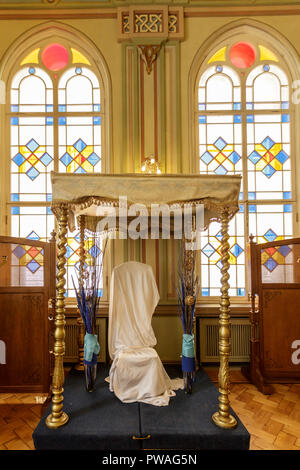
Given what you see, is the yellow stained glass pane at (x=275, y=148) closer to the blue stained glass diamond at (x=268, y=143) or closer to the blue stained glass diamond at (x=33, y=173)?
the blue stained glass diamond at (x=268, y=143)

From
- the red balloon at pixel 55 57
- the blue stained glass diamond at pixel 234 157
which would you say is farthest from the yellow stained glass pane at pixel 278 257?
the red balloon at pixel 55 57

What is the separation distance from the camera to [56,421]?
2.49m

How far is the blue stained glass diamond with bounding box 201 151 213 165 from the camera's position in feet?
14.5

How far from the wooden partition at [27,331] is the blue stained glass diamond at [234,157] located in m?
2.90

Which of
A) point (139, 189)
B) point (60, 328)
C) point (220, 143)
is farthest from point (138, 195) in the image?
point (220, 143)

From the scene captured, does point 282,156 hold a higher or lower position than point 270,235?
higher

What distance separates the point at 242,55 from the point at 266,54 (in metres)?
0.36

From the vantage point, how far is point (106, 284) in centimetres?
425

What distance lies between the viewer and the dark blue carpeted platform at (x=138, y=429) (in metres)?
2.38

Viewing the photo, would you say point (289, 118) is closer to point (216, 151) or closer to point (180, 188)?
point (216, 151)

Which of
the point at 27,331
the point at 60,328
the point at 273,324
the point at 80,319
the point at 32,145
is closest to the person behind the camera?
the point at 60,328

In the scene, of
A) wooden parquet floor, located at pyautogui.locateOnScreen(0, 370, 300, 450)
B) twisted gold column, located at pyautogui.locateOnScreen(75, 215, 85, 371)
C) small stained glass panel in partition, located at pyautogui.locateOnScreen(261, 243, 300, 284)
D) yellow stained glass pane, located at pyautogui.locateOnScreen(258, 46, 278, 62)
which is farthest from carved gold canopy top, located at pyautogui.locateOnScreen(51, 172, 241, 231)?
yellow stained glass pane, located at pyautogui.locateOnScreen(258, 46, 278, 62)

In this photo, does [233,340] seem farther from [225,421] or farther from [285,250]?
[225,421]

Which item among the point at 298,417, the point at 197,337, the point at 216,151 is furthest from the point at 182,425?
the point at 216,151
